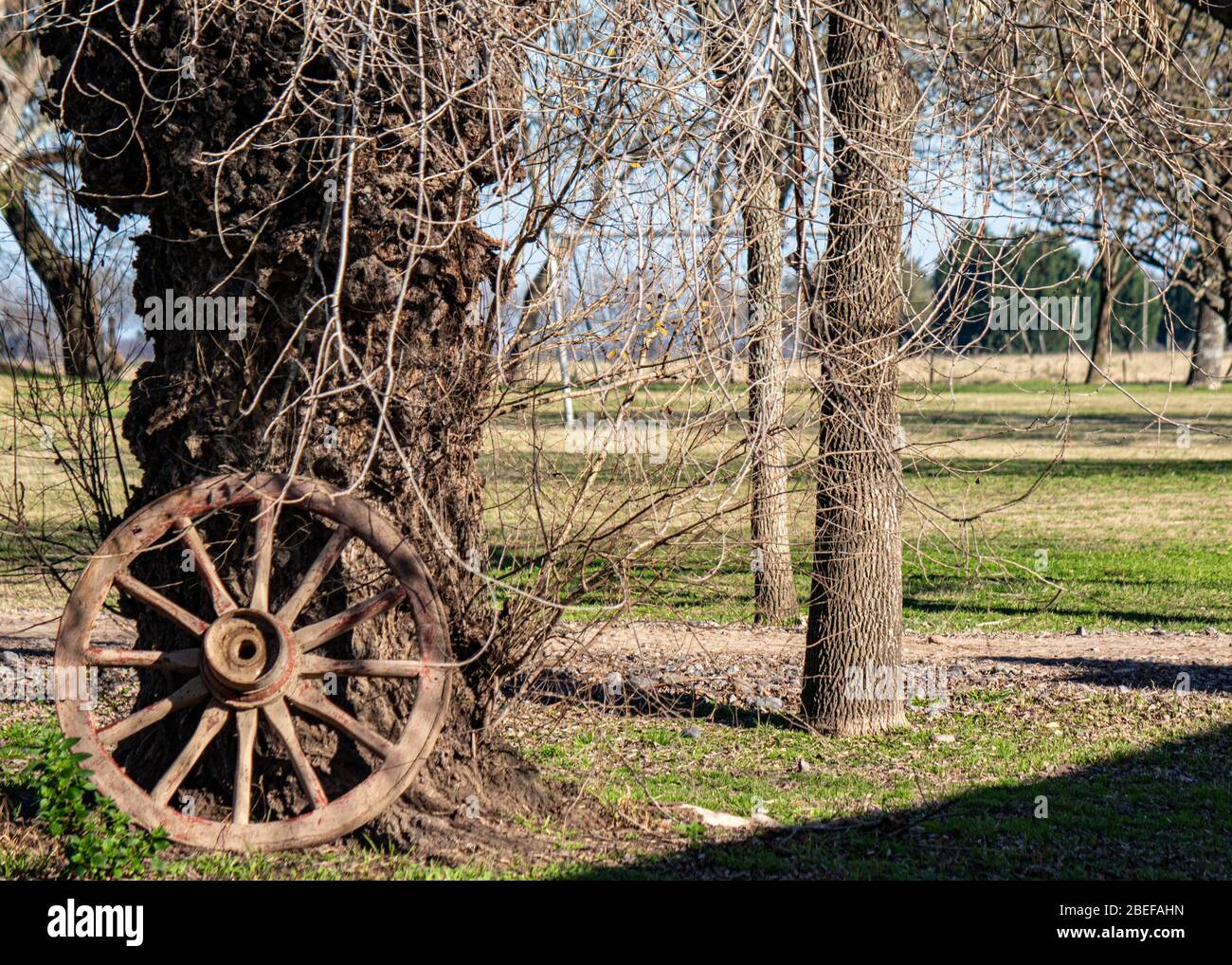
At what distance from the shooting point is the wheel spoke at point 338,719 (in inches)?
175

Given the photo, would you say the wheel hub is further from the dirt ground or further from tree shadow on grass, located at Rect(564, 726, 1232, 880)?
the dirt ground

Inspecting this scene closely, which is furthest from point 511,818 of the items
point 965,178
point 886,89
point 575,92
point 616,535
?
point 886,89

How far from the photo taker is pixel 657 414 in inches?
217

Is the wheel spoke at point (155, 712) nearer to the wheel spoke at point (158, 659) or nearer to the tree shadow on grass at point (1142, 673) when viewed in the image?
the wheel spoke at point (158, 659)

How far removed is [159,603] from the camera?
14.7 ft

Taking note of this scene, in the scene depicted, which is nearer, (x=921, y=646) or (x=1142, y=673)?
(x=1142, y=673)

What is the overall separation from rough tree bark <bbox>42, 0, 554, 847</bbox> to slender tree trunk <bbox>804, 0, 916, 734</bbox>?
1.79 m

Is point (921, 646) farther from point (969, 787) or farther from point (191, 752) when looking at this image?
point (191, 752)

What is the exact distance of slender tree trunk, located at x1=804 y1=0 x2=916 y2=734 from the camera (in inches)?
233

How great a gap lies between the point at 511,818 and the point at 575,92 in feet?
9.58

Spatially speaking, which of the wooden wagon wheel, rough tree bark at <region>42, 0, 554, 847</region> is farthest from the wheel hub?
rough tree bark at <region>42, 0, 554, 847</region>

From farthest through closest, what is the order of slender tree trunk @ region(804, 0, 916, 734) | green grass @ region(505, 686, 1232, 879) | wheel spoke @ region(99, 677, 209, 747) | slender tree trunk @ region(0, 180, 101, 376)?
slender tree trunk @ region(804, 0, 916, 734) → slender tree trunk @ region(0, 180, 101, 376) → green grass @ region(505, 686, 1232, 879) → wheel spoke @ region(99, 677, 209, 747)

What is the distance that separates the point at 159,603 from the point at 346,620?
683mm

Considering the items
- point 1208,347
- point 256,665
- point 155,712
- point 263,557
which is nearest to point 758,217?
point 263,557
